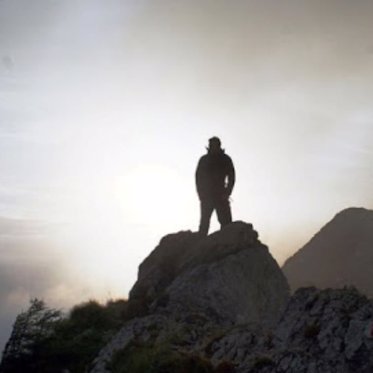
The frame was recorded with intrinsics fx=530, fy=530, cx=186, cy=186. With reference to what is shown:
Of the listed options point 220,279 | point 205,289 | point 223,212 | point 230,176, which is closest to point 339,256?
point 223,212

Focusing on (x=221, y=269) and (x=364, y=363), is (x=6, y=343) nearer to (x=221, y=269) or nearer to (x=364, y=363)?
(x=221, y=269)

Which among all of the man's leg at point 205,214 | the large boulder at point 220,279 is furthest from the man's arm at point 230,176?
the large boulder at point 220,279

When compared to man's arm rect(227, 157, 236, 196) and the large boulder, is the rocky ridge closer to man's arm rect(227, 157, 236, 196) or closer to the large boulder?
the large boulder

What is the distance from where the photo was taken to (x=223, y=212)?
2914cm

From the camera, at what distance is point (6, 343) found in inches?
921

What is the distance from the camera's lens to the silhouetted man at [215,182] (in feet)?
94.3

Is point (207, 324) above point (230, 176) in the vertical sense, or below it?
below

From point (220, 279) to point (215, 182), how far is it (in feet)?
20.3

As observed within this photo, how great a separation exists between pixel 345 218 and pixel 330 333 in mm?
154311

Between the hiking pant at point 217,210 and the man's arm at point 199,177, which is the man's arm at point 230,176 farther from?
the man's arm at point 199,177

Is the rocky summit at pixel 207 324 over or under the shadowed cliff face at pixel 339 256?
under

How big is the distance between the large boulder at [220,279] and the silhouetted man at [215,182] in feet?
4.79

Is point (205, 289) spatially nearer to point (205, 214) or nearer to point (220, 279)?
point (220, 279)

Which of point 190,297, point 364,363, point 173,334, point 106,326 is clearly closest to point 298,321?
point 364,363
